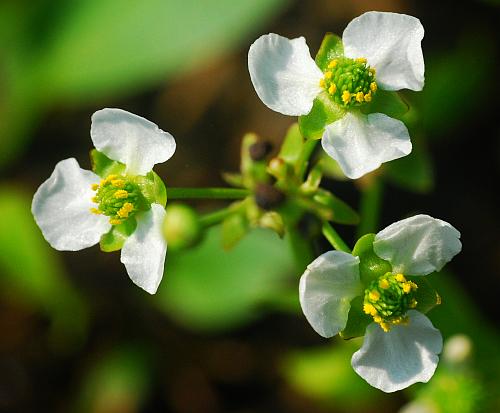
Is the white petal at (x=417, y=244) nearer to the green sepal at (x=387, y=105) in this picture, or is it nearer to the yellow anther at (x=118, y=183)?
the green sepal at (x=387, y=105)

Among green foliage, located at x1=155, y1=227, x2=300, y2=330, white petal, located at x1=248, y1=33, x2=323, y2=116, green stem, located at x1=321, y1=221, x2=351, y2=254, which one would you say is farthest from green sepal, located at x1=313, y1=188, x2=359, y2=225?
green foliage, located at x1=155, y1=227, x2=300, y2=330

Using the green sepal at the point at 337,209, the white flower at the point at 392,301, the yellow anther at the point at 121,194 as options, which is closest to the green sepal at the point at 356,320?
the white flower at the point at 392,301

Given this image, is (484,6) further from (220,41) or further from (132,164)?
(132,164)

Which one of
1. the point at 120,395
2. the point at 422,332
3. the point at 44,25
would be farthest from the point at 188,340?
the point at 422,332

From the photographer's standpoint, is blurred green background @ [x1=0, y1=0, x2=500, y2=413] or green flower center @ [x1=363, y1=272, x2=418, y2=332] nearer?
green flower center @ [x1=363, y1=272, x2=418, y2=332]

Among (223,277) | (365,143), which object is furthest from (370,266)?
(223,277)

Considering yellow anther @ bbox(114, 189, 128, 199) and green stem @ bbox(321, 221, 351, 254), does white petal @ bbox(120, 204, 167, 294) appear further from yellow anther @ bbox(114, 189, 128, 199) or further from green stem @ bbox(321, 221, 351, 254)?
green stem @ bbox(321, 221, 351, 254)
